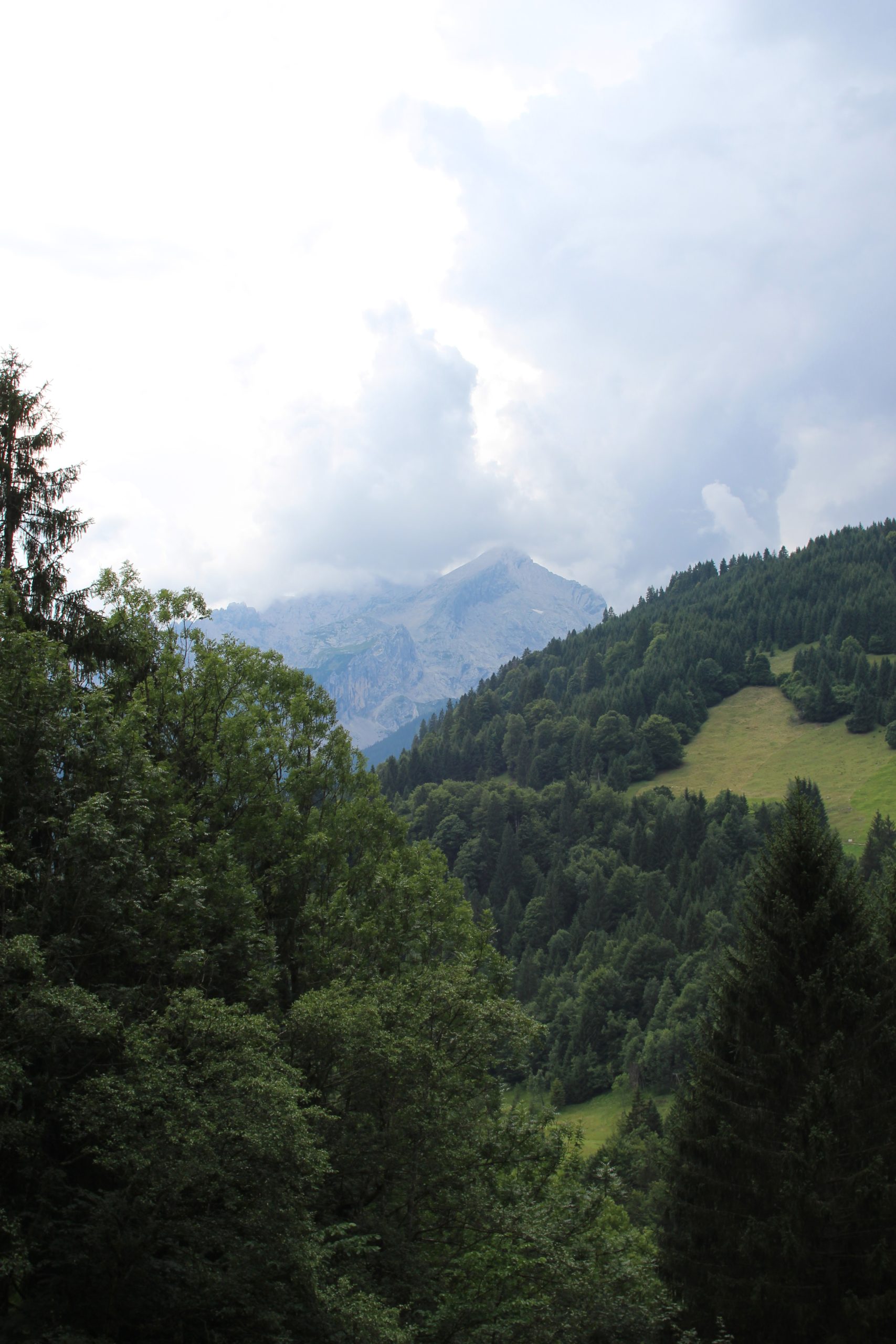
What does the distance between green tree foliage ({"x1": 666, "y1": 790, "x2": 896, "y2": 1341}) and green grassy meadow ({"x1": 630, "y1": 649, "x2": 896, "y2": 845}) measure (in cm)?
12722

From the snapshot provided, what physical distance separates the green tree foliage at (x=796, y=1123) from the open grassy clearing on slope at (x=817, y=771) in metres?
127

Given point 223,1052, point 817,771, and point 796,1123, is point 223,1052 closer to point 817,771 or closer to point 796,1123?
point 796,1123

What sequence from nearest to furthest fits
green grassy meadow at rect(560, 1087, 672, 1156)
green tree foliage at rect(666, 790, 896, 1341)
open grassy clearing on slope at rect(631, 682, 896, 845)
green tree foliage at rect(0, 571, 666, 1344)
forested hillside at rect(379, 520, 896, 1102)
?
green tree foliage at rect(0, 571, 666, 1344), green tree foliage at rect(666, 790, 896, 1341), green grassy meadow at rect(560, 1087, 672, 1156), forested hillside at rect(379, 520, 896, 1102), open grassy clearing on slope at rect(631, 682, 896, 845)

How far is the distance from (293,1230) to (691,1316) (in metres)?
14.9

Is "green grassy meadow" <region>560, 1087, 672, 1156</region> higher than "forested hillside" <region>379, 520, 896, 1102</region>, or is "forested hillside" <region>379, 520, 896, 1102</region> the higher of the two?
"forested hillside" <region>379, 520, 896, 1102</region>

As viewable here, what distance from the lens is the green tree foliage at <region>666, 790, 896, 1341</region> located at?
2217cm

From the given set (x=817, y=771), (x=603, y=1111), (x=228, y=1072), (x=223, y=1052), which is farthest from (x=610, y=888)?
(x=228, y=1072)

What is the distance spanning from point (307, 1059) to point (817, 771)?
17328 cm

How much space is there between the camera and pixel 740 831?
15100 centimetres

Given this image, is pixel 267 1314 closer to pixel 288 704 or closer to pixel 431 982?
pixel 431 982

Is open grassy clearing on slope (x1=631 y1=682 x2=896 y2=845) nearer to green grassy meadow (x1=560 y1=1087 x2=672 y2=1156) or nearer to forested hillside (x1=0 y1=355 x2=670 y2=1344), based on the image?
green grassy meadow (x1=560 y1=1087 x2=672 y2=1156)

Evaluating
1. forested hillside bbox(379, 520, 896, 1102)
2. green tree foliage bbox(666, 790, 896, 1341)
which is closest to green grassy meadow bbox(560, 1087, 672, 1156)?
forested hillside bbox(379, 520, 896, 1102)

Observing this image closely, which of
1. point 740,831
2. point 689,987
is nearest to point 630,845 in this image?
point 740,831

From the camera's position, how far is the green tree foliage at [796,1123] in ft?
72.7
